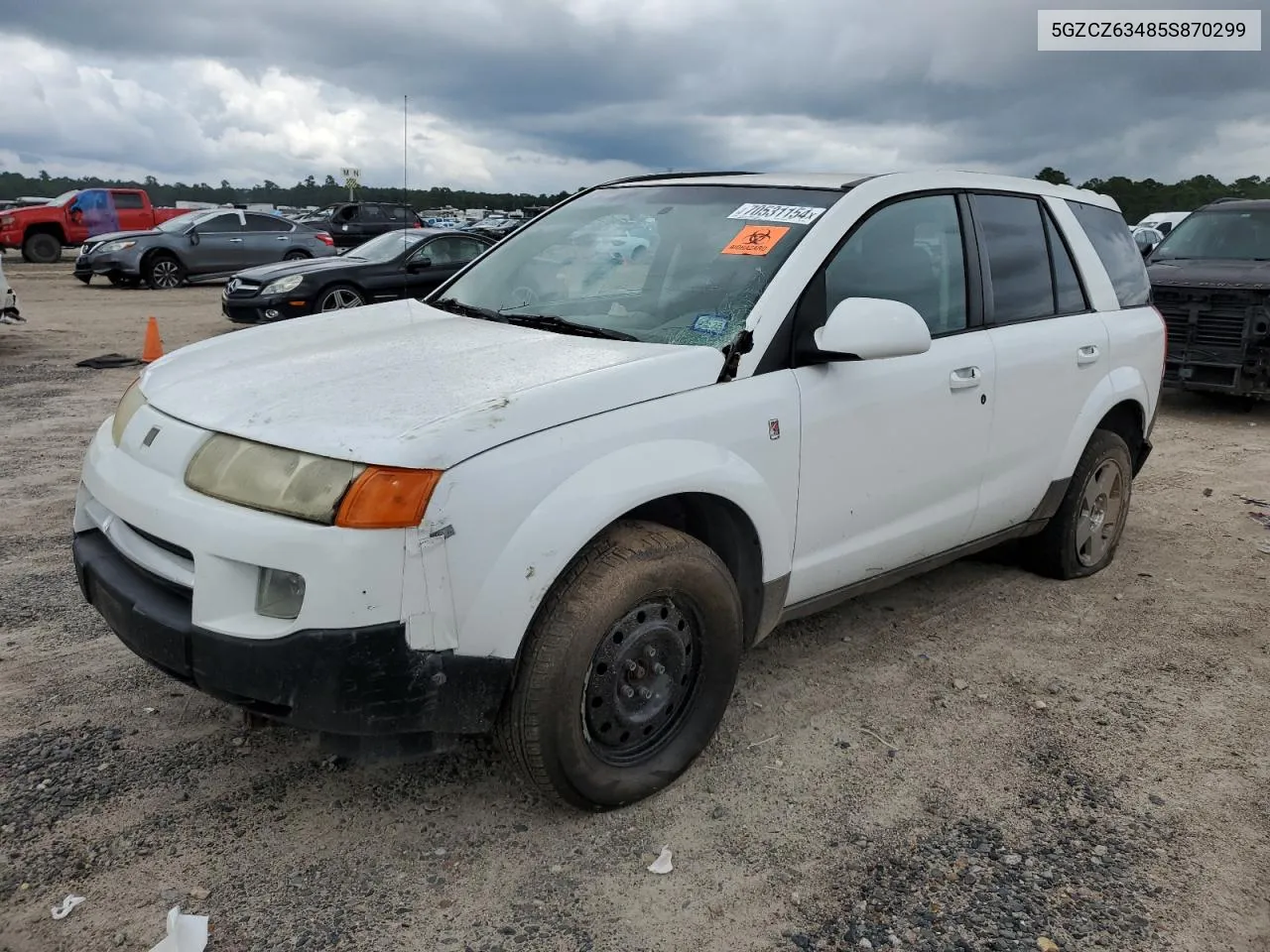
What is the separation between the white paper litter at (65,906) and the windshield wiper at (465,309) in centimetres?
206

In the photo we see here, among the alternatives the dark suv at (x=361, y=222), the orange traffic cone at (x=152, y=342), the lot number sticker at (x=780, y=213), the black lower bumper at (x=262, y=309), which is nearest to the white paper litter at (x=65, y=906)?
the lot number sticker at (x=780, y=213)

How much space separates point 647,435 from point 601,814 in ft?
3.55

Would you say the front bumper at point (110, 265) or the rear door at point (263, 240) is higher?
the rear door at point (263, 240)

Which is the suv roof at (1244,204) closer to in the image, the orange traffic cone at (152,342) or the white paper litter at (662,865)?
the white paper litter at (662,865)

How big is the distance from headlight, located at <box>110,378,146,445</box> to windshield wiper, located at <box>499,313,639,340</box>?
1.17 m

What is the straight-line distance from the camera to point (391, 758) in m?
2.52

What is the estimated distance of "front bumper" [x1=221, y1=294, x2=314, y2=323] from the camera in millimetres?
11539

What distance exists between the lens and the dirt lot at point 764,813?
243 centimetres

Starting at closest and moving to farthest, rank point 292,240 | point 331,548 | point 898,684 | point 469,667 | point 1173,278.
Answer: point 331,548 → point 469,667 → point 898,684 → point 1173,278 → point 292,240

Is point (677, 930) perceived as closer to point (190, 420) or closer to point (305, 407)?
point (305, 407)

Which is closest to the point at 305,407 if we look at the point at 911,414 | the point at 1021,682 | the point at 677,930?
the point at 677,930

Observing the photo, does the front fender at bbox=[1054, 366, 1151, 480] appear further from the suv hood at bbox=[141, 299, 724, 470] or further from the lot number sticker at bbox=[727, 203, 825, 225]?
the suv hood at bbox=[141, 299, 724, 470]

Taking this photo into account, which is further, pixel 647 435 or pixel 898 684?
pixel 898 684

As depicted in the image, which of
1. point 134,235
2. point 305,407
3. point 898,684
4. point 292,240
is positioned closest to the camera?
point 305,407
